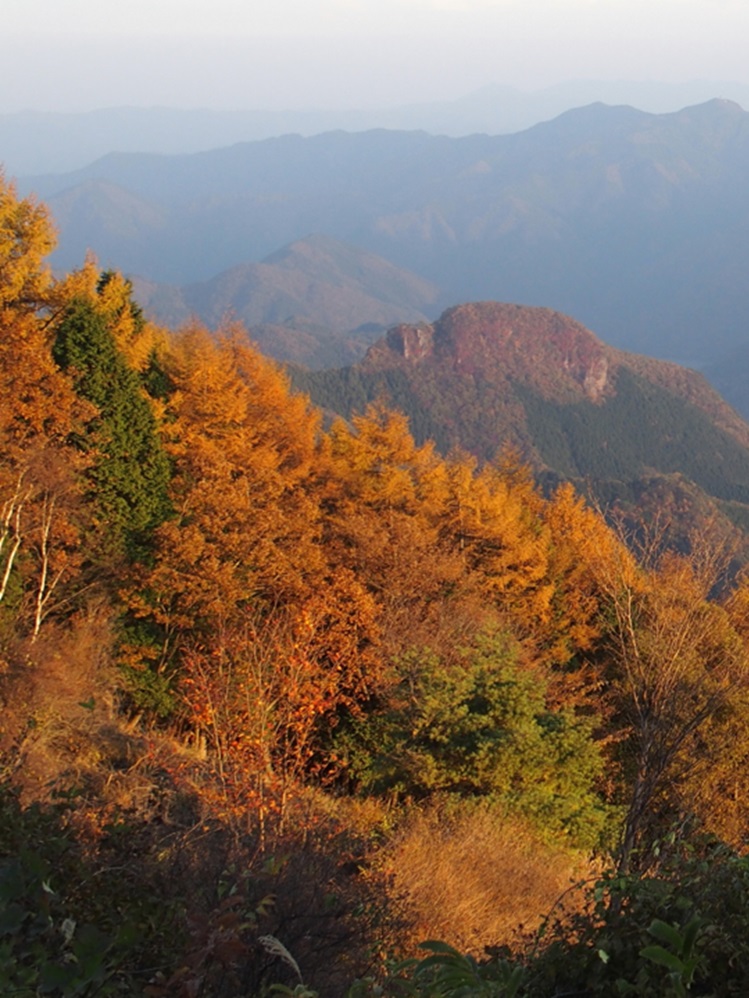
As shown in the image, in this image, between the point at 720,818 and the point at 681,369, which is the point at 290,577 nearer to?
the point at 720,818

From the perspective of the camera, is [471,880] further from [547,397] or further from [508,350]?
[508,350]

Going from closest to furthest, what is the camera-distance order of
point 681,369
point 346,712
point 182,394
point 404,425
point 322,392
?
1. point 346,712
2. point 182,394
3. point 404,425
4. point 322,392
5. point 681,369

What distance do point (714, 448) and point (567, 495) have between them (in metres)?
129

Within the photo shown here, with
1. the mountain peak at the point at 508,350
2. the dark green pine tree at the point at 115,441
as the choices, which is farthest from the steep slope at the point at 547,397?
the dark green pine tree at the point at 115,441

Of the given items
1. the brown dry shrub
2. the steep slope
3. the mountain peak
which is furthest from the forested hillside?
the mountain peak

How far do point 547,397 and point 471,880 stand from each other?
17012 cm

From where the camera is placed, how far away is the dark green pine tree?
22359 mm

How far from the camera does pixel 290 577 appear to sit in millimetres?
21016

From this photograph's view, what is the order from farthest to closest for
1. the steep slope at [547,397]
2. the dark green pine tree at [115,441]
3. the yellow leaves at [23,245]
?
the steep slope at [547,397] → the yellow leaves at [23,245] → the dark green pine tree at [115,441]

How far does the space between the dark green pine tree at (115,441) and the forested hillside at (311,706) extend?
0.07m

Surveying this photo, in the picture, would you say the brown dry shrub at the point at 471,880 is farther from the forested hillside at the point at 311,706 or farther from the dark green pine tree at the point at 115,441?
the dark green pine tree at the point at 115,441

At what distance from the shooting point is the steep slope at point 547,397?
15738 cm

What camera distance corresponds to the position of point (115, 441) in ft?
74.8

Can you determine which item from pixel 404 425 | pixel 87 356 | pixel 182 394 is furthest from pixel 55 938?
pixel 404 425
